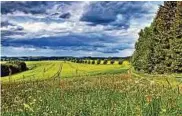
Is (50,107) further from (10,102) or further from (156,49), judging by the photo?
(156,49)

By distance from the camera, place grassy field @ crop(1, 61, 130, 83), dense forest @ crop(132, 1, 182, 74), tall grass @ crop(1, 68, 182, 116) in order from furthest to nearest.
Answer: dense forest @ crop(132, 1, 182, 74) → grassy field @ crop(1, 61, 130, 83) → tall grass @ crop(1, 68, 182, 116)

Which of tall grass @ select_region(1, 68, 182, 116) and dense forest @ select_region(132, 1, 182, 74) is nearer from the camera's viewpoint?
tall grass @ select_region(1, 68, 182, 116)

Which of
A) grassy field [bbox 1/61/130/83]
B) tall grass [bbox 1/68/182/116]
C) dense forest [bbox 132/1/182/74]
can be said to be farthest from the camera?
dense forest [bbox 132/1/182/74]

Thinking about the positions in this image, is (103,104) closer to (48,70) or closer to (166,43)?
(48,70)

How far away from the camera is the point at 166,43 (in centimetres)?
4928

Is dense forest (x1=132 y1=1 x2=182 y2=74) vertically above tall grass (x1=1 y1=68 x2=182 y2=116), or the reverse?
dense forest (x1=132 y1=1 x2=182 y2=74)

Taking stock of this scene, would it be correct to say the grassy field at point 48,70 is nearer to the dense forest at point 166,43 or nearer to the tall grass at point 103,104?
the tall grass at point 103,104

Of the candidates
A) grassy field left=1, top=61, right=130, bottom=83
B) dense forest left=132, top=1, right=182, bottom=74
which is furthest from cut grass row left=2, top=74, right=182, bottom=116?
dense forest left=132, top=1, right=182, bottom=74

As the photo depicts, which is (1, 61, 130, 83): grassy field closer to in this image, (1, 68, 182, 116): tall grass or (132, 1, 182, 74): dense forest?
(1, 68, 182, 116): tall grass

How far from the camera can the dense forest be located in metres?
45.0

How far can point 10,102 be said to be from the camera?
57.3ft

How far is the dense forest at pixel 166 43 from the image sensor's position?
45.0 meters

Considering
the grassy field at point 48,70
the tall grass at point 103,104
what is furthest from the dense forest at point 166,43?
the tall grass at point 103,104

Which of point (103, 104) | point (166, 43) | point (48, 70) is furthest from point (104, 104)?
point (166, 43)
